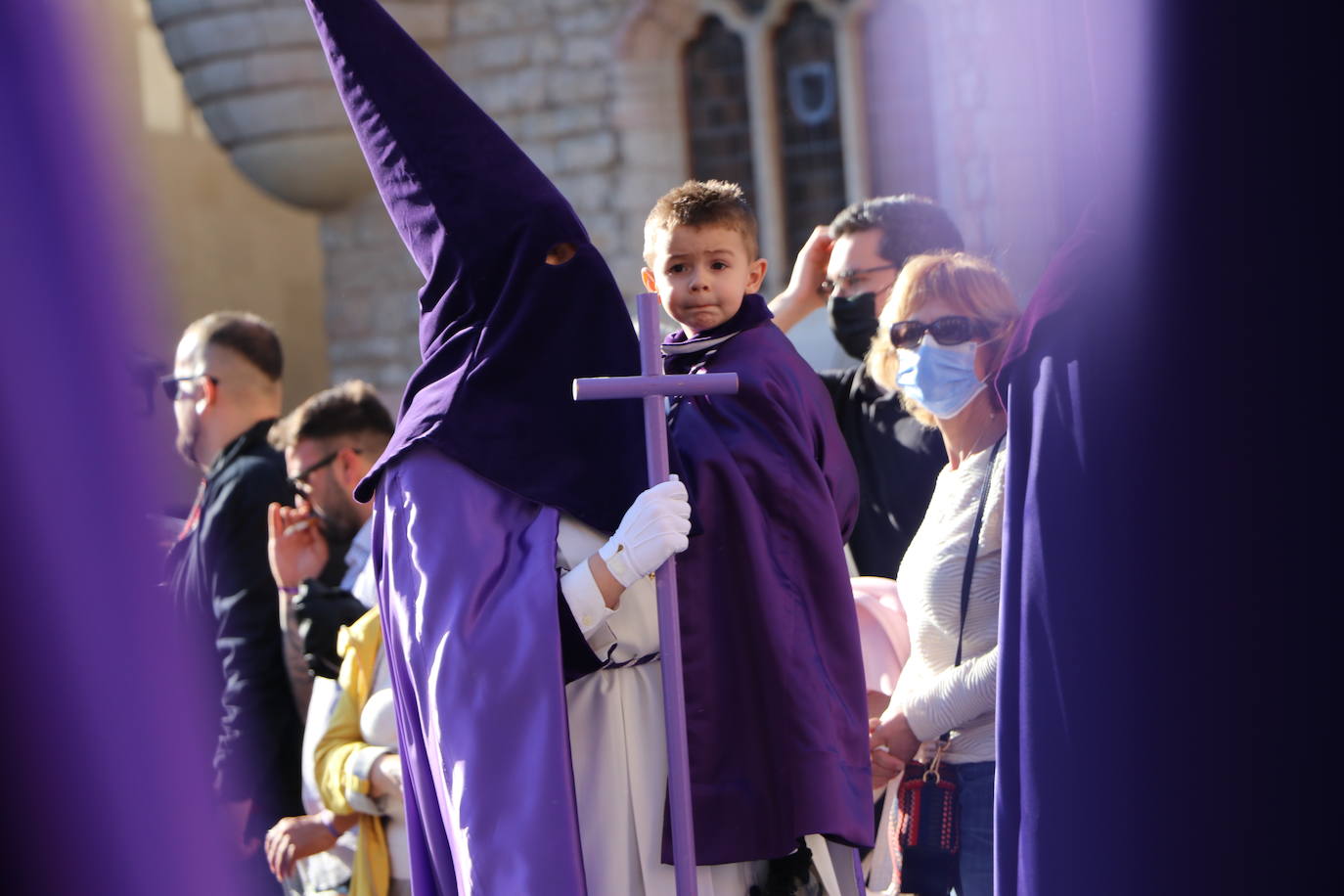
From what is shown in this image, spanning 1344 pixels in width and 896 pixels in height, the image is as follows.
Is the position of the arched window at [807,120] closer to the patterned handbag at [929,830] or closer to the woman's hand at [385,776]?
the woman's hand at [385,776]

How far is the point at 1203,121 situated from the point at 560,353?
1177 mm

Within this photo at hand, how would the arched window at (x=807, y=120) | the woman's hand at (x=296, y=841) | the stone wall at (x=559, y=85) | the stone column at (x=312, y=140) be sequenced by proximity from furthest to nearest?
1. the stone column at (x=312, y=140)
2. the stone wall at (x=559, y=85)
3. the arched window at (x=807, y=120)
4. the woman's hand at (x=296, y=841)

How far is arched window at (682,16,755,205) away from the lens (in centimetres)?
1029

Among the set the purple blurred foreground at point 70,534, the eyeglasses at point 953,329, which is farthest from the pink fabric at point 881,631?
the purple blurred foreground at point 70,534

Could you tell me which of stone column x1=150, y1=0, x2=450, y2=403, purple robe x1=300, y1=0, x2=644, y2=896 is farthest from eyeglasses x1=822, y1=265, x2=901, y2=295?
stone column x1=150, y1=0, x2=450, y2=403

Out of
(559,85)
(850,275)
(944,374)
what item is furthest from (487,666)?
(559,85)

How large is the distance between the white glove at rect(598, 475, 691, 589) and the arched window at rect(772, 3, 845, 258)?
25.1 ft

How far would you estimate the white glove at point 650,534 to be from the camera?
2.50 metres

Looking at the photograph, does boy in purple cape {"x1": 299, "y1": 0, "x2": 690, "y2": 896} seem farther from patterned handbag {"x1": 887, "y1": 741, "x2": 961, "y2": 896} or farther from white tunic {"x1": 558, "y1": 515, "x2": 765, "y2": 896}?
patterned handbag {"x1": 887, "y1": 741, "x2": 961, "y2": 896}

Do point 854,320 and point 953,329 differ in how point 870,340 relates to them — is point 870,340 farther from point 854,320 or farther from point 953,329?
point 953,329

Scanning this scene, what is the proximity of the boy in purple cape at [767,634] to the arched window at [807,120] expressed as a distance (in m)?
7.36

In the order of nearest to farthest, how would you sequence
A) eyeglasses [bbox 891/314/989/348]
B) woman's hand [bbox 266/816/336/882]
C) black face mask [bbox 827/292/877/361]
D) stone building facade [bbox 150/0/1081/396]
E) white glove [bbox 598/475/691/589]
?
1. white glove [bbox 598/475/691/589]
2. eyeglasses [bbox 891/314/989/348]
3. woman's hand [bbox 266/816/336/882]
4. black face mask [bbox 827/292/877/361]
5. stone building facade [bbox 150/0/1081/396]

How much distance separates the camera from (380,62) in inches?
109

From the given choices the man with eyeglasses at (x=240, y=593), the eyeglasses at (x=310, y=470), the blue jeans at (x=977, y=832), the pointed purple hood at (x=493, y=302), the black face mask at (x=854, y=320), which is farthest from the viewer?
the eyeglasses at (x=310, y=470)
